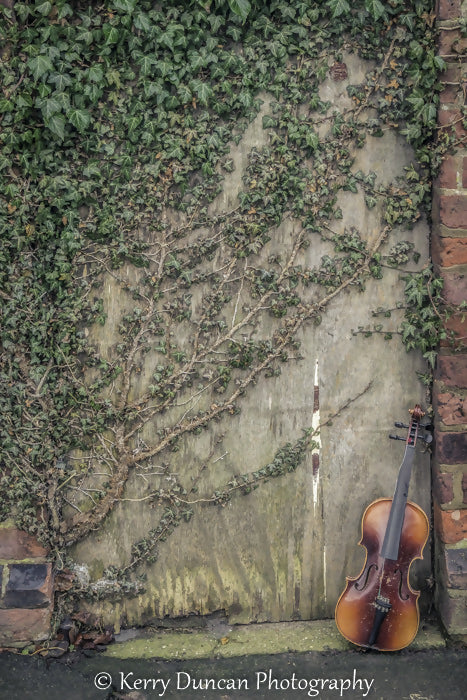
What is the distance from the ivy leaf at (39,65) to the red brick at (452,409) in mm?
2490

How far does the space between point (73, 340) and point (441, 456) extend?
1965 millimetres

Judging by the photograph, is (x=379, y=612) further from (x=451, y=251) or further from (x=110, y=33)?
(x=110, y=33)

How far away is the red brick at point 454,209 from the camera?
3510 mm

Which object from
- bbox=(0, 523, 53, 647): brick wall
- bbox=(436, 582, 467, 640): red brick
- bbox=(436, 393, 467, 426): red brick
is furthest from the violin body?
bbox=(0, 523, 53, 647): brick wall

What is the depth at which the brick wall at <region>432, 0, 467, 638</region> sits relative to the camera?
3.45 metres

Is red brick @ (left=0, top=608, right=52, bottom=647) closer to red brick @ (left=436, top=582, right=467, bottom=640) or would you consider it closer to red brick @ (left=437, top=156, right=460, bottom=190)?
red brick @ (left=436, top=582, right=467, bottom=640)

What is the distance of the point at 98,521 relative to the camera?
3791 millimetres

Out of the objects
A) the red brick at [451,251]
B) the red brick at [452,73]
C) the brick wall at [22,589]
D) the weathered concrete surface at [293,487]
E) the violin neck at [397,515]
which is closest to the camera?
the violin neck at [397,515]

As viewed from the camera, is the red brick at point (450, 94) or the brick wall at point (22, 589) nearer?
the red brick at point (450, 94)

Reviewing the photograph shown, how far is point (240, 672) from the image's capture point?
3596mm

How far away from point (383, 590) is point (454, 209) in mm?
1864

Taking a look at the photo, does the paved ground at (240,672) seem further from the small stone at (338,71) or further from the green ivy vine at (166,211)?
the small stone at (338,71)

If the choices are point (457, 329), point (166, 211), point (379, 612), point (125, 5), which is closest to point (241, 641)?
point (379, 612)

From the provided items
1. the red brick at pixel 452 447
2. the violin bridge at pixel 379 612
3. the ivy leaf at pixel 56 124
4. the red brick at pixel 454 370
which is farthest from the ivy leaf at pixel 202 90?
the violin bridge at pixel 379 612
